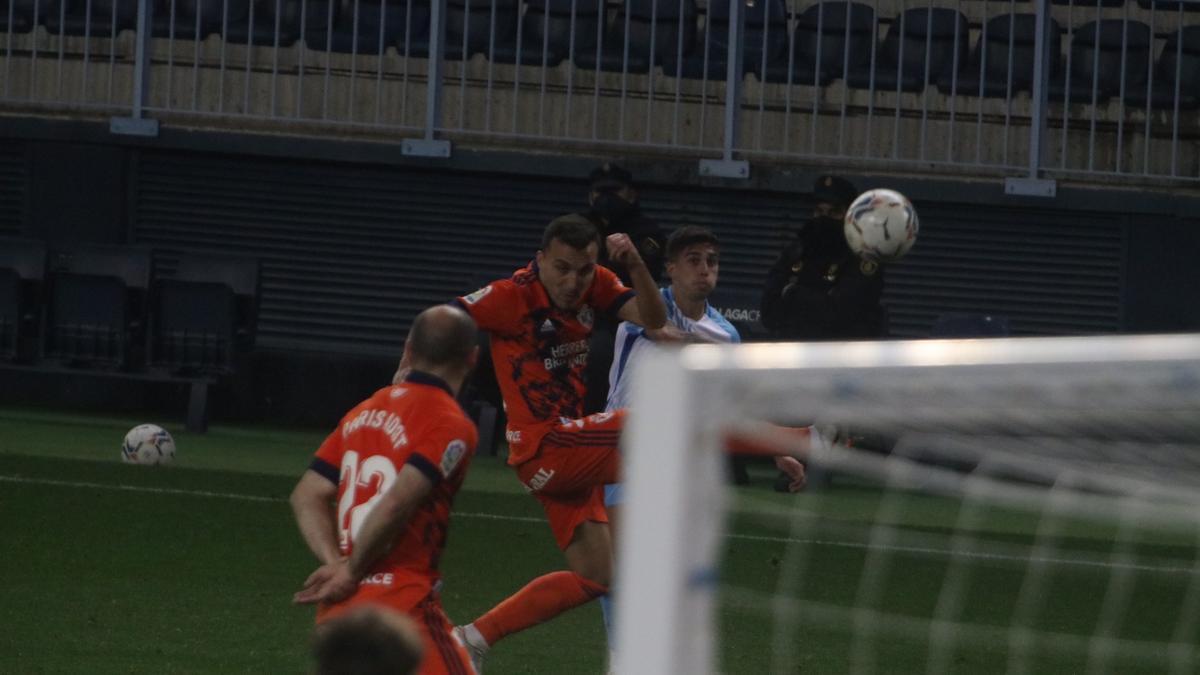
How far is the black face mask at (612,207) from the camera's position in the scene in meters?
10.1

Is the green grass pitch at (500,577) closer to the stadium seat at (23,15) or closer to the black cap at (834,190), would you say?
the black cap at (834,190)

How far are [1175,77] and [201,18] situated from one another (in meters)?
8.28

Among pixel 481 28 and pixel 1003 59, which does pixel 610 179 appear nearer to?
pixel 481 28

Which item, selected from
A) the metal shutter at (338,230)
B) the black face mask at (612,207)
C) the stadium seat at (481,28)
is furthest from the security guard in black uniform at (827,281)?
the stadium seat at (481,28)

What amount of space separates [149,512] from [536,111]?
7.09m

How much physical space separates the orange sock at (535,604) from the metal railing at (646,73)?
30.6 feet

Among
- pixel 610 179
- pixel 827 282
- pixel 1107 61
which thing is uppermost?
pixel 1107 61

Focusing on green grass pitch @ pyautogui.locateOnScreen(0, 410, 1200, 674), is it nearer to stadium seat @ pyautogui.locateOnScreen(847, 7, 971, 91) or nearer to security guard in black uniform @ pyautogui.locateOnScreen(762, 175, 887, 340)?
security guard in black uniform @ pyautogui.locateOnScreen(762, 175, 887, 340)

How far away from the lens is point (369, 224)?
16.4m

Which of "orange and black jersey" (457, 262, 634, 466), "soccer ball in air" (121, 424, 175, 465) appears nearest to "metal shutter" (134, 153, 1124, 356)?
"soccer ball in air" (121, 424, 175, 465)

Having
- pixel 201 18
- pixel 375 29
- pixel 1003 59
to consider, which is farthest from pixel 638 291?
pixel 201 18

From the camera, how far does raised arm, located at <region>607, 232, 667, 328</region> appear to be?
273 inches

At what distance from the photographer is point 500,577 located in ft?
30.8

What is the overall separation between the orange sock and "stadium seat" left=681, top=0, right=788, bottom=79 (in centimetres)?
1005
